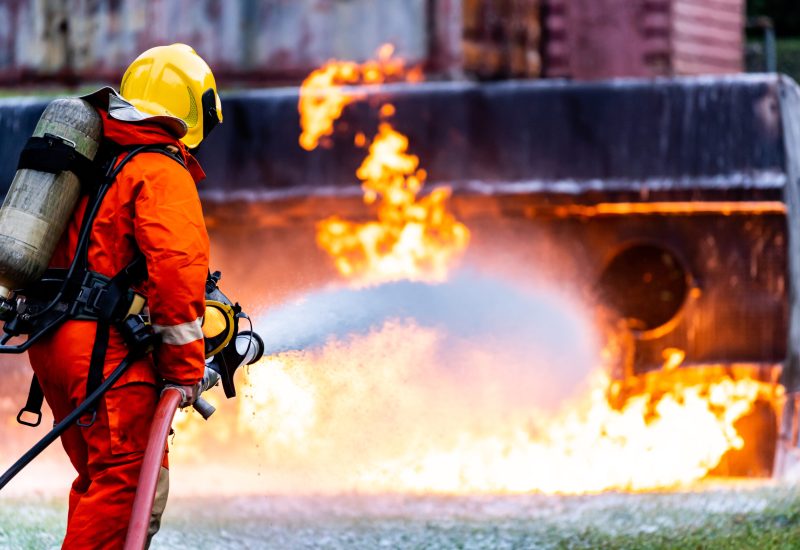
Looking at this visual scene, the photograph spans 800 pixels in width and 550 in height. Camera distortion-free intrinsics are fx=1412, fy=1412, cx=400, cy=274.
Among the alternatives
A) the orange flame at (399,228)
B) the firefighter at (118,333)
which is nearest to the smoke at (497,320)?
the orange flame at (399,228)

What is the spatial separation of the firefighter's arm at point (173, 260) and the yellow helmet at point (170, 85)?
0.26 m

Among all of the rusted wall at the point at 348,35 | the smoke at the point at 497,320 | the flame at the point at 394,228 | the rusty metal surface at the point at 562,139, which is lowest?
the smoke at the point at 497,320

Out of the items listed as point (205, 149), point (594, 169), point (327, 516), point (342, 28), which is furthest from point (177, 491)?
point (342, 28)

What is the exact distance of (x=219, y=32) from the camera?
11641 millimetres

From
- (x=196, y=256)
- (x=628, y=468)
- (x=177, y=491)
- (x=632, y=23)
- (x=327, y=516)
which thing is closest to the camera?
(x=196, y=256)

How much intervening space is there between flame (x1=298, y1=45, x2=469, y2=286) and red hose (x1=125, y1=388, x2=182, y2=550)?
4997 mm

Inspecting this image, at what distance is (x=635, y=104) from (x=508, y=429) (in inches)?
84.7

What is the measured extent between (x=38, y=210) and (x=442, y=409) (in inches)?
190

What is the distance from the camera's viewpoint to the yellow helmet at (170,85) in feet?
13.9

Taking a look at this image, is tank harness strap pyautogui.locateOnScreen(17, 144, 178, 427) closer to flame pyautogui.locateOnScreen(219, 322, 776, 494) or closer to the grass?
the grass

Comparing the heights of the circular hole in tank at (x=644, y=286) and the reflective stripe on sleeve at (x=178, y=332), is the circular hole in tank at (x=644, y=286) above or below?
below

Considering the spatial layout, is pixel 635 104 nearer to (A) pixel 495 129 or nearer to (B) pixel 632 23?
(A) pixel 495 129

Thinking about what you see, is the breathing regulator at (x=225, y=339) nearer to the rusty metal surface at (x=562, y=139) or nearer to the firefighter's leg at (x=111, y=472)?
the firefighter's leg at (x=111, y=472)

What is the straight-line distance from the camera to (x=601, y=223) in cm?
880
